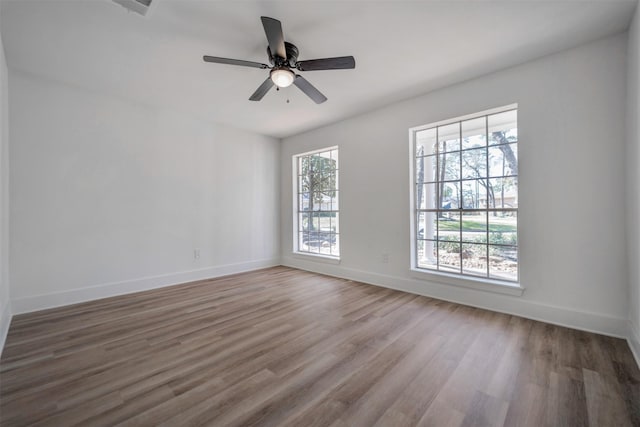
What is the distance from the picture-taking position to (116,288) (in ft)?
11.6

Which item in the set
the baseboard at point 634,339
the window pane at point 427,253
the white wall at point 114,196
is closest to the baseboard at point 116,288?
the white wall at point 114,196

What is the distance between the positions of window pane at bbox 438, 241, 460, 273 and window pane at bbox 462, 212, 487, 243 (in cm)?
18

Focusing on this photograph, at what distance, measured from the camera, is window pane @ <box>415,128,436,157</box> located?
11.8ft

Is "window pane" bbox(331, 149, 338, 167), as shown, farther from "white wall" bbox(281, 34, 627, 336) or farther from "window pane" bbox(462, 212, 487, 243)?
"window pane" bbox(462, 212, 487, 243)

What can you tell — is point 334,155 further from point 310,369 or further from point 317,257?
point 310,369

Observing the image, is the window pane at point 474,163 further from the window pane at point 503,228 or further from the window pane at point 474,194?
the window pane at point 503,228

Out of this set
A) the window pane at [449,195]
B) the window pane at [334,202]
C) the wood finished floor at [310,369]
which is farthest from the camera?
the window pane at [334,202]

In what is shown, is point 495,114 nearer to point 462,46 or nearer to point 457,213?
point 462,46

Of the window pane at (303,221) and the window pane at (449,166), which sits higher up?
the window pane at (449,166)

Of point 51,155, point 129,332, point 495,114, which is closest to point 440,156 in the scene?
point 495,114

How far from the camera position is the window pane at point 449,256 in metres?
3.36

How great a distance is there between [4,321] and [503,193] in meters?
5.09

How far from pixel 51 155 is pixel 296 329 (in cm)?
347

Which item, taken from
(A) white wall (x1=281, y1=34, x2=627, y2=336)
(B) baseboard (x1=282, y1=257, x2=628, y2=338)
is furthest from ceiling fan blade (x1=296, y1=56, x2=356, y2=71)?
(B) baseboard (x1=282, y1=257, x2=628, y2=338)
